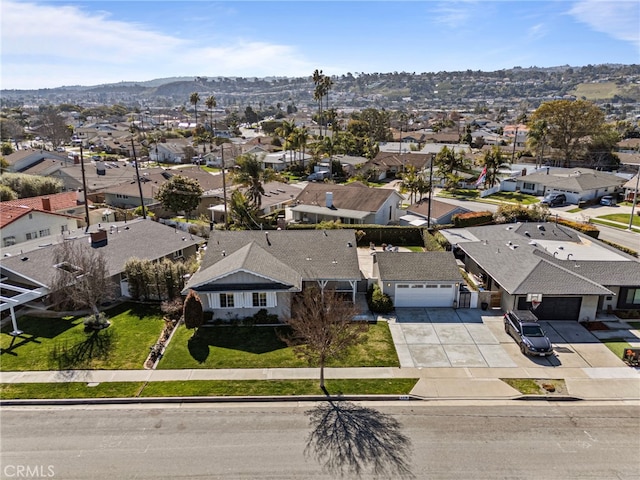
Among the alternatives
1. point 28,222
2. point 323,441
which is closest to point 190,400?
point 323,441

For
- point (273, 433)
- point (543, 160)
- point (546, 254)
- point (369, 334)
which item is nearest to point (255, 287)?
point (369, 334)

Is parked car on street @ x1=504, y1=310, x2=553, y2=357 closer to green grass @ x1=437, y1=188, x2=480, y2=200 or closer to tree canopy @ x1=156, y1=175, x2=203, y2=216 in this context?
tree canopy @ x1=156, y1=175, x2=203, y2=216

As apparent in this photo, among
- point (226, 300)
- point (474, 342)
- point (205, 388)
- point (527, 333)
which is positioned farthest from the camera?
point (226, 300)

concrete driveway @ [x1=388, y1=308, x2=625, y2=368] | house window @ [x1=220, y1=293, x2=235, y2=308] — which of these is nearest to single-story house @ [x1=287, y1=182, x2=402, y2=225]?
concrete driveway @ [x1=388, y1=308, x2=625, y2=368]

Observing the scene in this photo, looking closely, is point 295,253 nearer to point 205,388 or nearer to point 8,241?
point 205,388

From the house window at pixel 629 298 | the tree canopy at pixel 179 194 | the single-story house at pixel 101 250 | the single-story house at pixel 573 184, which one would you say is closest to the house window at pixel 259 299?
the single-story house at pixel 101 250

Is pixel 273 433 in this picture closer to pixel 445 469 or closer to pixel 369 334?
pixel 445 469
